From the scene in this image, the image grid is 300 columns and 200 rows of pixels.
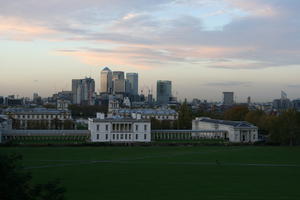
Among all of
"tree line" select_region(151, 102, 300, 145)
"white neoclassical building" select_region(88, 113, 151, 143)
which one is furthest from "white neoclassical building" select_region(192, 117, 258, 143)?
"white neoclassical building" select_region(88, 113, 151, 143)

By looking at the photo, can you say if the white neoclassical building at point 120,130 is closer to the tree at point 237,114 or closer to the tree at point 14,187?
the tree at point 237,114

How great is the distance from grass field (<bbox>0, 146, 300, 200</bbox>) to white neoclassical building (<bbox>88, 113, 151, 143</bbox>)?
22509 mm

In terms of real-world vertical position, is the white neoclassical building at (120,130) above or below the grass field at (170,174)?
above

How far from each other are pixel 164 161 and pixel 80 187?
1545 centimetres

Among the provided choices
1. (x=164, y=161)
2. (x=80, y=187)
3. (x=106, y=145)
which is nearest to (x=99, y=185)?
(x=80, y=187)

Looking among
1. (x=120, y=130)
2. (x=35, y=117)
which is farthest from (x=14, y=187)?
(x=35, y=117)

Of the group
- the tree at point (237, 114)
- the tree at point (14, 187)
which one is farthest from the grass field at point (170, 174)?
the tree at point (237, 114)

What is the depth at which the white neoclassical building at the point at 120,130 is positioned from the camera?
7375 cm

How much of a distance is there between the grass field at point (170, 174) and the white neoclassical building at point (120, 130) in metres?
22.5

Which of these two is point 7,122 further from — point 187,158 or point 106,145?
point 187,158

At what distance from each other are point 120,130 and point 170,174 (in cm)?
4070

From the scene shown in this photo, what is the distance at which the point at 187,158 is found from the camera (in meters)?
46.1

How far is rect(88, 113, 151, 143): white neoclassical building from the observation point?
7375cm

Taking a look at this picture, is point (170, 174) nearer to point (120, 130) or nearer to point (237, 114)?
point (120, 130)
